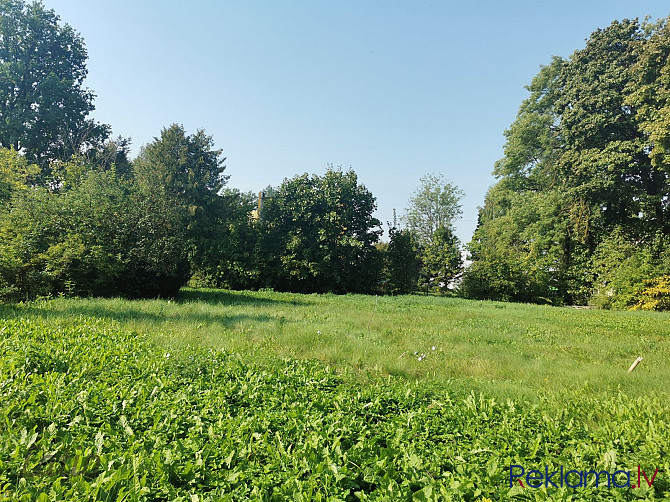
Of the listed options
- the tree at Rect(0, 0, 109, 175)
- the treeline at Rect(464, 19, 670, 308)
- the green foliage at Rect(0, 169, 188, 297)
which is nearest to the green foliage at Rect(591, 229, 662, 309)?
the treeline at Rect(464, 19, 670, 308)

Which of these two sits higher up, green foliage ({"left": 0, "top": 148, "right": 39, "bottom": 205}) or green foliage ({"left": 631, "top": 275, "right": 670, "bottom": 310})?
green foliage ({"left": 0, "top": 148, "right": 39, "bottom": 205})

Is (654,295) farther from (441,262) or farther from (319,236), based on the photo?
(319,236)

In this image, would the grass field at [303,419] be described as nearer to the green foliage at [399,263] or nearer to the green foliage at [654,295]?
the green foliage at [654,295]

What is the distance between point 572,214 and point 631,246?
355 cm

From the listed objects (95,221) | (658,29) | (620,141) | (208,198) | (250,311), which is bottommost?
(250,311)

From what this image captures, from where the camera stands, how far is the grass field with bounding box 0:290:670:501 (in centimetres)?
212

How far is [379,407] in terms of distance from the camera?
3350 millimetres

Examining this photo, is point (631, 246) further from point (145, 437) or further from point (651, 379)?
point (145, 437)

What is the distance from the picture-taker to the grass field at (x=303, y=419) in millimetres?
2119

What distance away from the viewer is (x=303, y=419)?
299 centimetres

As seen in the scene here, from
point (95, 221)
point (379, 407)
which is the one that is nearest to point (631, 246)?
point (379, 407)

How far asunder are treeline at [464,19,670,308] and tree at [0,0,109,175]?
32.2 metres

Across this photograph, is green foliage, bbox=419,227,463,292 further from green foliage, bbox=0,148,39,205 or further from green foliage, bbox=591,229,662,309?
green foliage, bbox=0,148,39,205

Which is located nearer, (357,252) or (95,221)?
(95,221)
